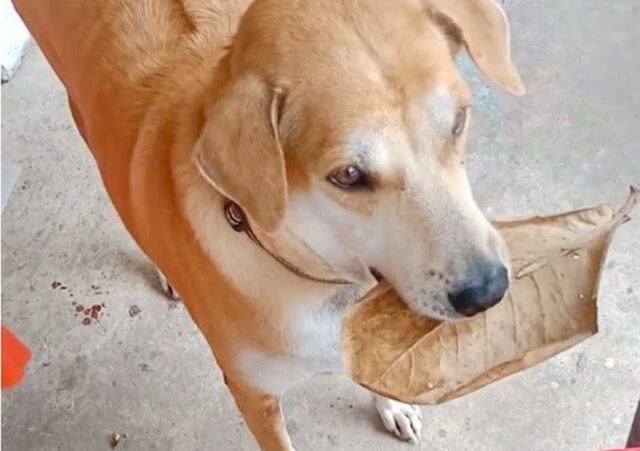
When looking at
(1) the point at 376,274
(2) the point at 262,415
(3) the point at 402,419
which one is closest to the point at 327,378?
→ (3) the point at 402,419

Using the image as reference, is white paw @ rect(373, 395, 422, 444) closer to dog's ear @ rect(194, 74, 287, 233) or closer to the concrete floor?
the concrete floor

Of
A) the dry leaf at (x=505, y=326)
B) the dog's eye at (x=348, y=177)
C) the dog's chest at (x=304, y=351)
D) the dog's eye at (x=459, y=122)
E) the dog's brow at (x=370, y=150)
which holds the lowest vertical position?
the dog's chest at (x=304, y=351)

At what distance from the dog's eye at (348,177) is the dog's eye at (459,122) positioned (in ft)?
0.45

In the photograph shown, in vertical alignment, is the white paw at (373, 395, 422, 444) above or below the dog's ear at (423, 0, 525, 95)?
below

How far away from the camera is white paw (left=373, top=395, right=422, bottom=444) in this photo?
91.2 inches

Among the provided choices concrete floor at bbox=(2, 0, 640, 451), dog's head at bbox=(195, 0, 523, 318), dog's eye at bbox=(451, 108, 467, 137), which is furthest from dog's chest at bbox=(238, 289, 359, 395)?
concrete floor at bbox=(2, 0, 640, 451)

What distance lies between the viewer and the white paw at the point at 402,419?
7.60ft

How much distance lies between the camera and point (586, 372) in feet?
7.80

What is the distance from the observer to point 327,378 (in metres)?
2.45

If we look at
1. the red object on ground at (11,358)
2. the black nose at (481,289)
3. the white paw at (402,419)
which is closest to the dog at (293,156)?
the black nose at (481,289)

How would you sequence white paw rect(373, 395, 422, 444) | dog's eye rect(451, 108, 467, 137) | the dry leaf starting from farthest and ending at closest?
1. white paw rect(373, 395, 422, 444)
2. dog's eye rect(451, 108, 467, 137)
3. the dry leaf

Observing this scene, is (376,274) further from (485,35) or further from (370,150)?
(485,35)

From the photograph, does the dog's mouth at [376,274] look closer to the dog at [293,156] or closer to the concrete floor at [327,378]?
the dog at [293,156]

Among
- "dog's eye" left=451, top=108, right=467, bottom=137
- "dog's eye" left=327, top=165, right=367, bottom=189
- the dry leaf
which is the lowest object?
the dry leaf
